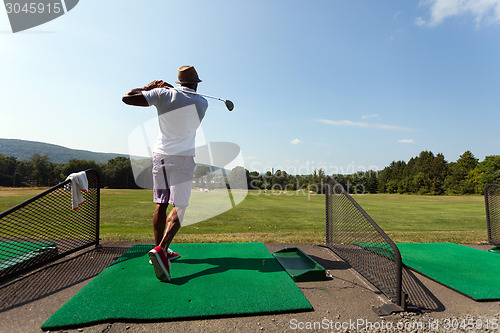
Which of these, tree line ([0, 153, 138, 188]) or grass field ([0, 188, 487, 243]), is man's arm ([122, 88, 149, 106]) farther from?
tree line ([0, 153, 138, 188])

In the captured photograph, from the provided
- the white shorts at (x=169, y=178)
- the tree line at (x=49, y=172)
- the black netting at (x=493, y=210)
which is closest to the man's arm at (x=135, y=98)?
the white shorts at (x=169, y=178)

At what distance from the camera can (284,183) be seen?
75688 millimetres

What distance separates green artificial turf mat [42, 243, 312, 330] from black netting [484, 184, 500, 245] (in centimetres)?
513

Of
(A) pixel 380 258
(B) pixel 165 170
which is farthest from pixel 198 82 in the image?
(A) pixel 380 258

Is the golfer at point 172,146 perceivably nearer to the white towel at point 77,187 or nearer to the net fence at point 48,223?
the white towel at point 77,187

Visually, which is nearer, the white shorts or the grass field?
the white shorts

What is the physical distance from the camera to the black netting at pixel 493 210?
5648 millimetres

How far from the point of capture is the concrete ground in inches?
87.4

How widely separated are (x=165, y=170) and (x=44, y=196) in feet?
5.56

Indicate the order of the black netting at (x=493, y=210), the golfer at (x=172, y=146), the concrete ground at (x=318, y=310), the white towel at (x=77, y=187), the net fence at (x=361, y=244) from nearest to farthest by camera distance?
1. the concrete ground at (x=318, y=310)
2. the net fence at (x=361, y=244)
3. the golfer at (x=172, y=146)
4. the white towel at (x=77, y=187)
5. the black netting at (x=493, y=210)

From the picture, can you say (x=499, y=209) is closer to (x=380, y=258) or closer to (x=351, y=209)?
(x=380, y=258)

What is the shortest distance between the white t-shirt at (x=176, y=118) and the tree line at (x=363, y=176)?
55755mm

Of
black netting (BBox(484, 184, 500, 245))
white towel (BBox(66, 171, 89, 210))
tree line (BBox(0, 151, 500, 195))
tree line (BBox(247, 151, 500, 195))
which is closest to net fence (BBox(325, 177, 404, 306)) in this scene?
black netting (BBox(484, 184, 500, 245))

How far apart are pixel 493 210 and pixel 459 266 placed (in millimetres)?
2600
